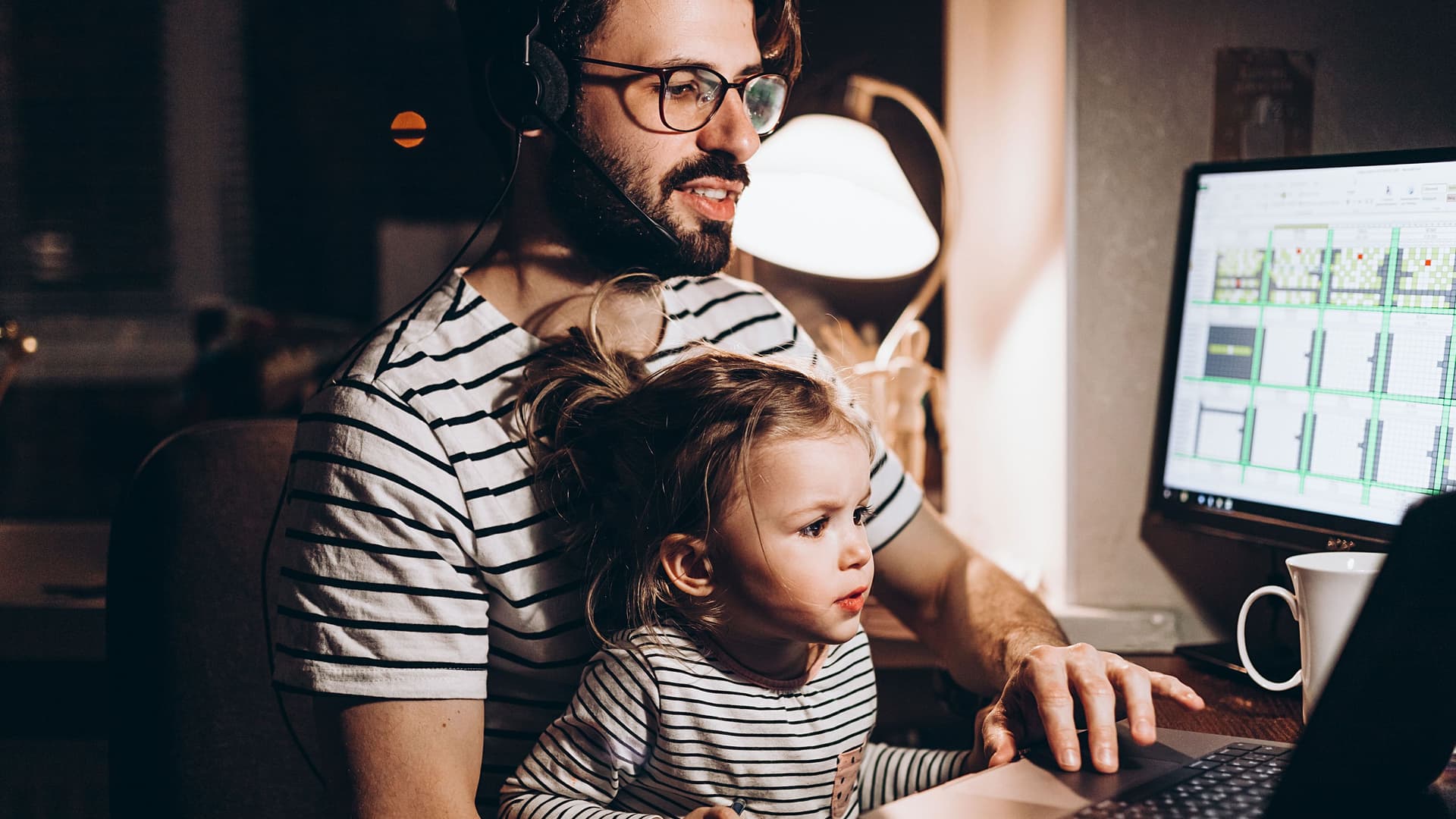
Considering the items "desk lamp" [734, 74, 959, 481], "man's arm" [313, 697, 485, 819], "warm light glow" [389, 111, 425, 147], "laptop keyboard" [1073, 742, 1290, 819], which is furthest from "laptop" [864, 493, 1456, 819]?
"desk lamp" [734, 74, 959, 481]

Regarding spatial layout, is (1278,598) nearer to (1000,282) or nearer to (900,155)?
(1000,282)

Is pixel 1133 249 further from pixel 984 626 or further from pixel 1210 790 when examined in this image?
pixel 1210 790

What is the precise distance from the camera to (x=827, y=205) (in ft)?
5.57

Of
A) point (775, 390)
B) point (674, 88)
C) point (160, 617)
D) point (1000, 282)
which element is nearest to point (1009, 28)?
point (1000, 282)

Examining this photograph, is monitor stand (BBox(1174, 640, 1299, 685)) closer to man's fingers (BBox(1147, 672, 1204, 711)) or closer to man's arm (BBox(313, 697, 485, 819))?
man's fingers (BBox(1147, 672, 1204, 711))

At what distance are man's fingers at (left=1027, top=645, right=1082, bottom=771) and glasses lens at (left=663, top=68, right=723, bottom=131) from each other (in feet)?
1.73

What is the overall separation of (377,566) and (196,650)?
296mm

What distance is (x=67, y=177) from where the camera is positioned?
4199 mm

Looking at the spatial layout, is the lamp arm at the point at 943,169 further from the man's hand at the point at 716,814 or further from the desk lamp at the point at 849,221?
the man's hand at the point at 716,814

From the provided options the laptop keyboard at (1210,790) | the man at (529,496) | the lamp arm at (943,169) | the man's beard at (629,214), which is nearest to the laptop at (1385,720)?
the laptop keyboard at (1210,790)

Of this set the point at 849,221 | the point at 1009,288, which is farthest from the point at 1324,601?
the point at 849,221

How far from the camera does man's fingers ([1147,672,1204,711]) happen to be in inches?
30.4

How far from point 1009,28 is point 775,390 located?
921 mm

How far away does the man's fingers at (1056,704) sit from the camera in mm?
746
